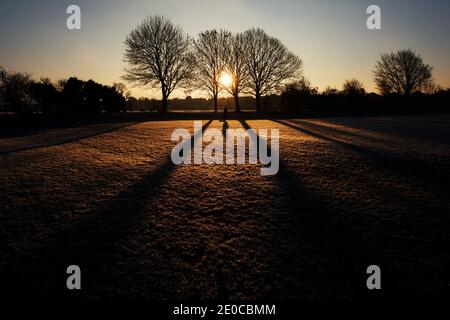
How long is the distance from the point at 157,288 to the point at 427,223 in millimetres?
5359

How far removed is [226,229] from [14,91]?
167 feet

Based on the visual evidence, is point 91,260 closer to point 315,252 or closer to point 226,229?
point 226,229

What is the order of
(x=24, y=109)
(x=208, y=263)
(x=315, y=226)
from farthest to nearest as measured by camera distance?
(x=24, y=109) → (x=315, y=226) → (x=208, y=263)

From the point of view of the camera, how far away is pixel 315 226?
5102 mm

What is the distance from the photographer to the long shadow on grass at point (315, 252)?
142 inches

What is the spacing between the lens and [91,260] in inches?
165

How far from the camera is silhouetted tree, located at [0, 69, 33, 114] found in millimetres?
40438

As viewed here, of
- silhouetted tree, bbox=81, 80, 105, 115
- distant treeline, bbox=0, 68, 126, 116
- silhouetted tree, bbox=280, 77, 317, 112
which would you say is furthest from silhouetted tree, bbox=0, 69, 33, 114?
silhouetted tree, bbox=280, 77, 317, 112

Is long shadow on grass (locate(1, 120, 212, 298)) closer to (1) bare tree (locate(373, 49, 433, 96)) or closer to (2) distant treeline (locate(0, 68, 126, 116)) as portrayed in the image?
(2) distant treeline (locate(0, 68, 126, 116))

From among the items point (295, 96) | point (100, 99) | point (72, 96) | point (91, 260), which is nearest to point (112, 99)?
point (100, 99)

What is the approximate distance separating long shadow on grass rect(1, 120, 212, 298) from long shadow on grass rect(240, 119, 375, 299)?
1.85m

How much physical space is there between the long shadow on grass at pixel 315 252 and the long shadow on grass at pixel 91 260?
72.9 inches

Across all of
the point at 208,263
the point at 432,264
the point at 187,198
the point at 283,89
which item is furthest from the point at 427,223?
the point at 283,89
